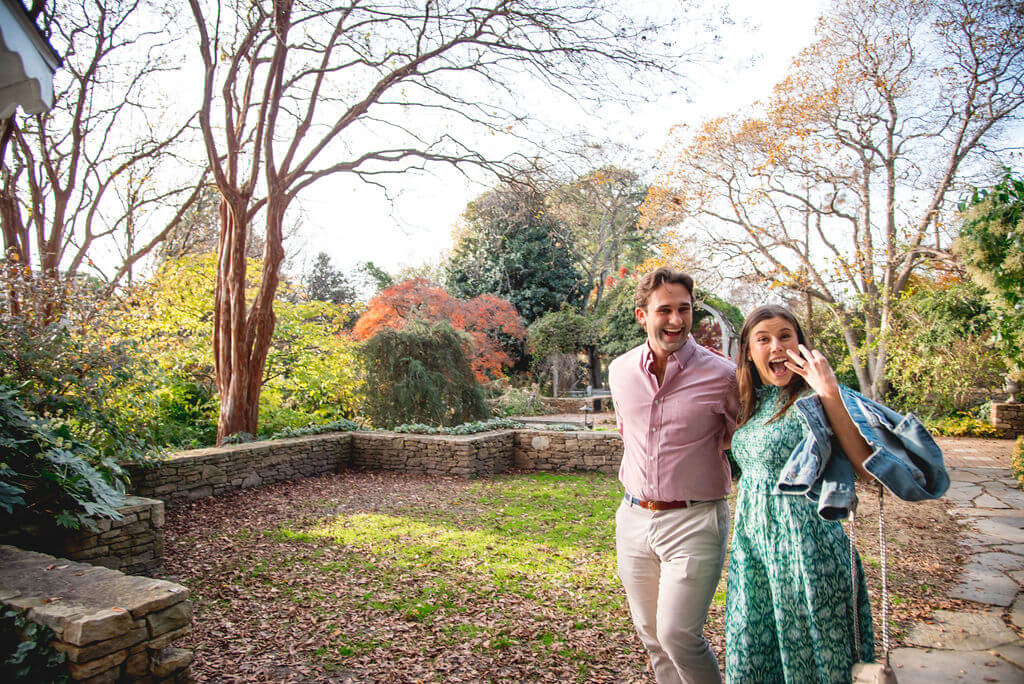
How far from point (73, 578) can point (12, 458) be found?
1228 millimetres

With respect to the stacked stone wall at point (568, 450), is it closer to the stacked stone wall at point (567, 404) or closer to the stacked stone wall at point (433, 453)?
the stacked stone wall at point (433, 453)

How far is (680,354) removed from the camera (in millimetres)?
2213

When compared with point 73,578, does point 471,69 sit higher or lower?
higher

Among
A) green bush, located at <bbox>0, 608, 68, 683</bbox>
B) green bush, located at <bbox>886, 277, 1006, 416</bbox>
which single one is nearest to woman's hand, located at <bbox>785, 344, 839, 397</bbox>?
green bush, located at <bbox>0, 608, 68, 683</bbox>

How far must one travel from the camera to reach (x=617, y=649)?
3.18 meters

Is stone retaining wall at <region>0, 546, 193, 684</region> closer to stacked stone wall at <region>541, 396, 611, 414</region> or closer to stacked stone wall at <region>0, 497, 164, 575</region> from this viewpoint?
stacked stone wall at <region>0, 497, 164, 575</region>

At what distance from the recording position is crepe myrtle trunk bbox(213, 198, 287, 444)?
26.2 ft

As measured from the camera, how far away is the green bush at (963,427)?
38.1ft

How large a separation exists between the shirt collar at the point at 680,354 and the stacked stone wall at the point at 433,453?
5.96m

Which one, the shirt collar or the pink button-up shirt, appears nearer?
the pink button-up shirt

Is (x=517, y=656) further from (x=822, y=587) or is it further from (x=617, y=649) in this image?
(x=822, y=587)

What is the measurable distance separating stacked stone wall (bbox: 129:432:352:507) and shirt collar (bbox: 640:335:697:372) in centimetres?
541

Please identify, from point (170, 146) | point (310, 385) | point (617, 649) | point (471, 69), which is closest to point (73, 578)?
point (617, 649)

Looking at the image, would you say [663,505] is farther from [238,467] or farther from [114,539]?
[238,467]
